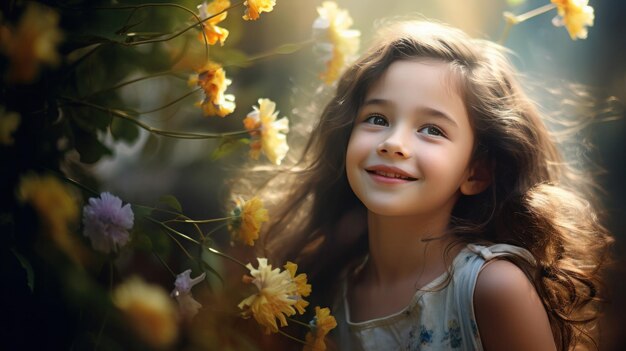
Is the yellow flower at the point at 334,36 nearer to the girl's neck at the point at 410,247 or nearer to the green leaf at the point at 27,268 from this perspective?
the girl's neck at the point at 410,247

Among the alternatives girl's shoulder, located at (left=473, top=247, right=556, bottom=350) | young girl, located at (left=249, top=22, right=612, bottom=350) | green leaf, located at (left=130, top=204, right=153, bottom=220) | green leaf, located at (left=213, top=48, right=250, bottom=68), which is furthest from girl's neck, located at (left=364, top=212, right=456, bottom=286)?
green leaf, located at (left=130, top=204, right=153, bottom=220)

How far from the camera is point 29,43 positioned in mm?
787

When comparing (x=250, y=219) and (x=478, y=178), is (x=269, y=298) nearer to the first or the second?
(x=250, y=219)

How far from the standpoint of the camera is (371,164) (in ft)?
4.01

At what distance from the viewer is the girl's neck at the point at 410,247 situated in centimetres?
129

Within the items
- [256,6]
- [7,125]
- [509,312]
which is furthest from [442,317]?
[7,125]

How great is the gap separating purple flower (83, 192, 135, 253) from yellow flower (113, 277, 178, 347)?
0.38ft

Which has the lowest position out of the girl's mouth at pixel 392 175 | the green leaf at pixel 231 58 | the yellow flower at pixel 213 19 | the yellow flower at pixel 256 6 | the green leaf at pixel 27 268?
the green leaf at pixel 27 268

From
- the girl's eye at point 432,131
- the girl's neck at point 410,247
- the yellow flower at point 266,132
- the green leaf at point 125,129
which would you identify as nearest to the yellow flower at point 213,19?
the yellow flower at point 266,132

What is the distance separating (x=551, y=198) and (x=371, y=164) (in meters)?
0.33

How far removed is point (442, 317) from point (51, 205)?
0.65 metres

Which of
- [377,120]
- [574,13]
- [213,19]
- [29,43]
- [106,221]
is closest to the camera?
[29,43]

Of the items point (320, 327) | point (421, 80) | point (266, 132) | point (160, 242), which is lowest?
point (320, 327)

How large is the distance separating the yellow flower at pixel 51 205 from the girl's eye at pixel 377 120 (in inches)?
22.3
